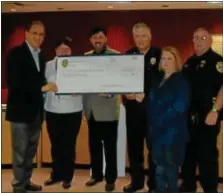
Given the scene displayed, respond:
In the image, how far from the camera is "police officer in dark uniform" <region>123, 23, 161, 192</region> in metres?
3.08

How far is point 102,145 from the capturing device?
3236 mm

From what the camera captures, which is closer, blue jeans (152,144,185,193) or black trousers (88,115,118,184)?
blue jeans (152,144,185,193)

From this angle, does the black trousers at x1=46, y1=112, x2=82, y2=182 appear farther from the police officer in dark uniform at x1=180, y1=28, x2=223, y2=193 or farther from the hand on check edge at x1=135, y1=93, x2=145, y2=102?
the police officer in dark uniform at x1=180, y1=28, x2=223, y2=193

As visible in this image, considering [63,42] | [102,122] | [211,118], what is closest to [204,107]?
[211,118]

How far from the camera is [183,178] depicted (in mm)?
3219

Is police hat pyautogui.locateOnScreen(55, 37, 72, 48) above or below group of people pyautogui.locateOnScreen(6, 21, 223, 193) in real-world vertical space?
above

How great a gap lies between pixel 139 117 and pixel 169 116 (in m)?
0.27

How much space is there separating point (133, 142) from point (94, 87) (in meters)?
0.51

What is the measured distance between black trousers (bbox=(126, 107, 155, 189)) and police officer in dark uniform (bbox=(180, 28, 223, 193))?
1.07 ft

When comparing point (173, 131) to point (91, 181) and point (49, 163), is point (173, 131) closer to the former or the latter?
point (91, 181)

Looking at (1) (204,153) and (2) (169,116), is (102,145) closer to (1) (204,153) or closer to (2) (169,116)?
(2) (169,116)

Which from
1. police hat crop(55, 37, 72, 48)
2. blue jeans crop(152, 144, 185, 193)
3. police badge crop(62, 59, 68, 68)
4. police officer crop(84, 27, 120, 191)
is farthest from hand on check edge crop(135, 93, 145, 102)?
police hat crop(55, 37, 72, 48)

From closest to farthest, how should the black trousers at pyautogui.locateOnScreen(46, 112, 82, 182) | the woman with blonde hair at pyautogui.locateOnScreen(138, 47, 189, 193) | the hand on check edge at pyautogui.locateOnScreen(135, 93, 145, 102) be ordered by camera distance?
1. the woman with blonde hair at pyautogui.locateOnScreen(138, 47, 189, 193)
2. the hand on check edge at pyautogui.locateOnScreen(135, 93, 145, 102)
3. the black trousers at pyautogui.locateOnScreen(46, 112, 82, 182)

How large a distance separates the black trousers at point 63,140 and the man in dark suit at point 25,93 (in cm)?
11
